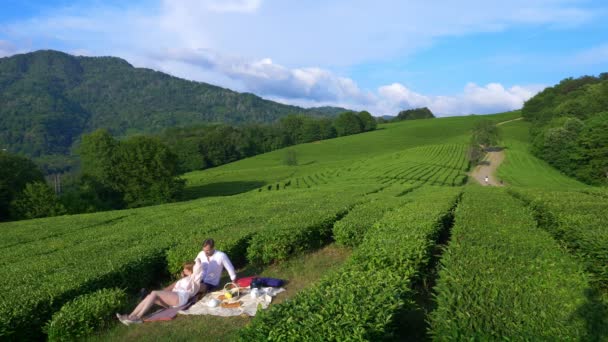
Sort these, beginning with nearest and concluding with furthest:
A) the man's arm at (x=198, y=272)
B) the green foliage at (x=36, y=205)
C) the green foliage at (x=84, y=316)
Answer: the green foliage at (x=84, y=316), the man's arm at (x=198, y=272), the green foliage at (x=36, y=205)

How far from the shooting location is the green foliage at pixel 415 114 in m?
186

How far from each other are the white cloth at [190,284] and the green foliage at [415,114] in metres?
185

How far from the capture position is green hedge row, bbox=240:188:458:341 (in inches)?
203

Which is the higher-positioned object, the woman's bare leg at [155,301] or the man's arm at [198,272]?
the man's arm at [198,272]

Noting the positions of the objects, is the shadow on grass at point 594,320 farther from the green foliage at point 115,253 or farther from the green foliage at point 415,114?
the green foliage at point 415,114

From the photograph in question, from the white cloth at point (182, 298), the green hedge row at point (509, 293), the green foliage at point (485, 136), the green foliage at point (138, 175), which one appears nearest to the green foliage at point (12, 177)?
the green foliage at point (138, 175)

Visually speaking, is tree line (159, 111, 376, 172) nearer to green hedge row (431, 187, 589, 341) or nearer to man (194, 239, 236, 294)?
man (194, 239, 236, 294)

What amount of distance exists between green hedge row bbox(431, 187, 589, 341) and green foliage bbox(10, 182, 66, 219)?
4812 cm

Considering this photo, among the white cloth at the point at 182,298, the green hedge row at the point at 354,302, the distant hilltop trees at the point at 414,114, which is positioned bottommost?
the white cloth at the point at 182,298

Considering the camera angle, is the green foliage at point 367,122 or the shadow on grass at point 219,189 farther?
the green foliage at point 367,122

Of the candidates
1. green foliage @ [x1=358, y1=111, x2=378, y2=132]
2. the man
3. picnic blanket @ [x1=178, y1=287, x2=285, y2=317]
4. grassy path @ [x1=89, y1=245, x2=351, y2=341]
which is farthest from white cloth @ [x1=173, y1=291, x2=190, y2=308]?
green foliage @ [x1=358, y1=111, x2=378, y2=132]

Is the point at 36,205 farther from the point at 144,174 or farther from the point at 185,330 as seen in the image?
the point at 185,330

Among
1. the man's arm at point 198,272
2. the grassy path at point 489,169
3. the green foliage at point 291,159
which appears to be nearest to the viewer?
the man's arm at point 198,272

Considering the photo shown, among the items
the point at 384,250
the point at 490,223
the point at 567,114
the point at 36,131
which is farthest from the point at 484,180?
the point at 36,131
